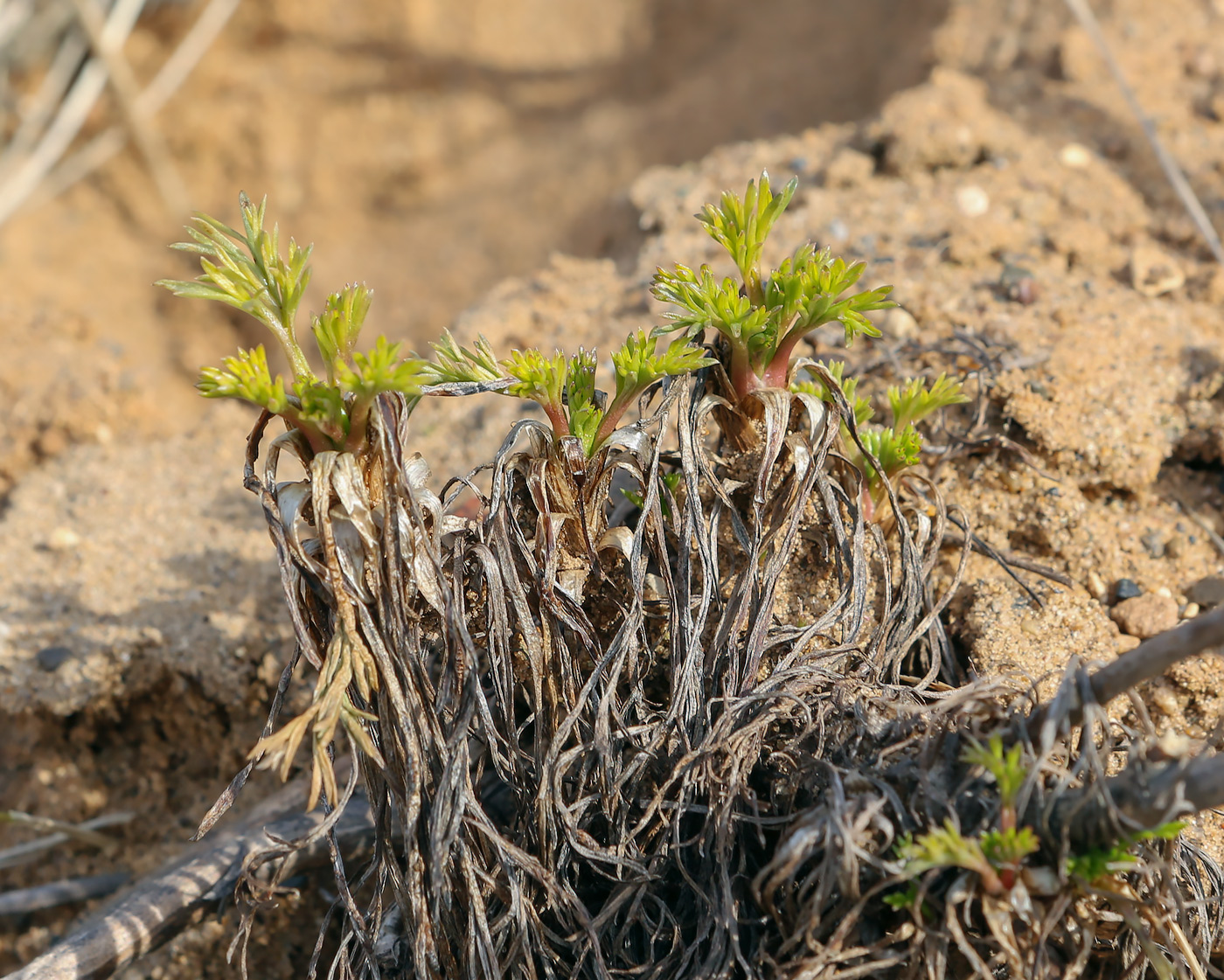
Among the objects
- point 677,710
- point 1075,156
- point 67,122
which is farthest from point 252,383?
point 67,122

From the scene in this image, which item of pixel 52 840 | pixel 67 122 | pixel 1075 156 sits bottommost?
pixel 52 840

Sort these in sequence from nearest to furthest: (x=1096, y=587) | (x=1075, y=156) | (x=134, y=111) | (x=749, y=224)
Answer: (x=749, y=224)
(x=1096, y=587)
(x=1075, y=156)
(x=134, y=111)

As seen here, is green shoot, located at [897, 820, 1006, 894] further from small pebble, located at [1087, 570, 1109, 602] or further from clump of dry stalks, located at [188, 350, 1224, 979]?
small pebble, located at [1087, 570, 1109, 602]

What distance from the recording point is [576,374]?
4.91ft

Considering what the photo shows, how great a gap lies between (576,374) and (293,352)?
0.45 metres

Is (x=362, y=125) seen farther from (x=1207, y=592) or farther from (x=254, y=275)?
(x=1207, y=592)

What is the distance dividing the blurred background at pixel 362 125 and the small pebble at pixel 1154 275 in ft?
7.91

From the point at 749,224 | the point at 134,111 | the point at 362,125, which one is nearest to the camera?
the point at 749,224

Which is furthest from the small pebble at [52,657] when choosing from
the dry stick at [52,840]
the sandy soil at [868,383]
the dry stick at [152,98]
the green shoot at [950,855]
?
the dry stick at [152,98]

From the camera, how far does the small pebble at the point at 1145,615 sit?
1.85 meters

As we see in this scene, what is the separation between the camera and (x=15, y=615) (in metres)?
2.34

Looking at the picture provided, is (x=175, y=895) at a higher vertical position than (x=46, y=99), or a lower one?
lower

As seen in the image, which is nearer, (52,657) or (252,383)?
(252,383)

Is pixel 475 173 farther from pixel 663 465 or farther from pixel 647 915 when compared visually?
pixel 647 915
